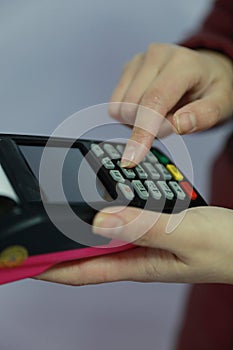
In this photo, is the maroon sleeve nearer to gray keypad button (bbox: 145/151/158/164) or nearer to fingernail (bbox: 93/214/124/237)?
gray keypad button (bbox: 145/151/158/164)

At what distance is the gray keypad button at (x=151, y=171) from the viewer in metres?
0.44

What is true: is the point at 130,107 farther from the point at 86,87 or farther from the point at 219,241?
the point at 86,87

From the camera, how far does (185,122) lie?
0.45m

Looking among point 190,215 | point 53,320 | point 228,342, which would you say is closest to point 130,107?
point 190,215

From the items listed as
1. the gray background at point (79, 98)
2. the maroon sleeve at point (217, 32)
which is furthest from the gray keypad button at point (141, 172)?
the gray background at point (79, 98)

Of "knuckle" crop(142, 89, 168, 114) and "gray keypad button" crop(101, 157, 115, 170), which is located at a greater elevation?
"knuckle" crop(142, 89, 168, 114)

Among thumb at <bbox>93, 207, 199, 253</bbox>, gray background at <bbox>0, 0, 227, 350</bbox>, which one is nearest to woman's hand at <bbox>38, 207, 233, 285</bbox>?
thumb at <bbox>93, 207, 199, 253</bbox>

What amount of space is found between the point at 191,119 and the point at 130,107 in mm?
54

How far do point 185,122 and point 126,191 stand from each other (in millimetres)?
86

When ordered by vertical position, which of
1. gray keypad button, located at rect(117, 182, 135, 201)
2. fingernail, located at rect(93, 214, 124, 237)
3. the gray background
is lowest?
the gray background

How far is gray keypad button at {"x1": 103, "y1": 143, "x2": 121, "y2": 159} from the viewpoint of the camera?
0.45 metres

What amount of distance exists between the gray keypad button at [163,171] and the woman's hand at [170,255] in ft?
0.18

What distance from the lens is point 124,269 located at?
41cm

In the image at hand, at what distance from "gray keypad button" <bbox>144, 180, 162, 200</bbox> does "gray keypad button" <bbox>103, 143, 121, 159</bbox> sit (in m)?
0.04
